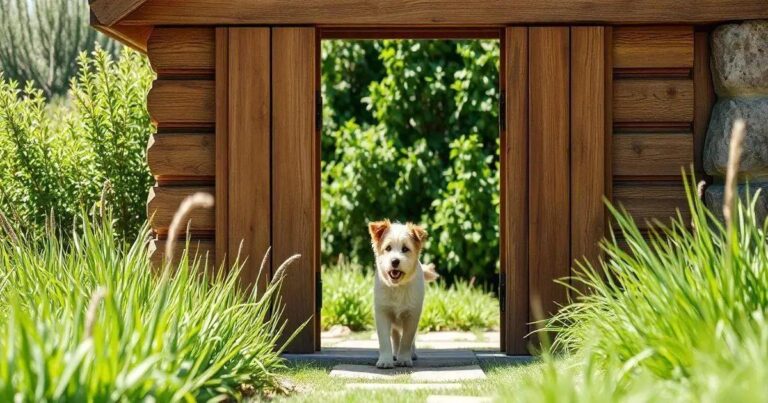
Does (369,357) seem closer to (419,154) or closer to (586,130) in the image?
(586,130)

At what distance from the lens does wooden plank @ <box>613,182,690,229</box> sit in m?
7.17

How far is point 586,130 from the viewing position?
7137 mm

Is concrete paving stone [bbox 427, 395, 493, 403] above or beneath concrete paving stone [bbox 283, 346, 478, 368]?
above

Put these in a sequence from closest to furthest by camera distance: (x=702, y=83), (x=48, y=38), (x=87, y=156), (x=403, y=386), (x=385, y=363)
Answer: (x=403, y=386), (x=385, y=363), (x=702, y=83), (x=87, y=156), (x=48, y=38)

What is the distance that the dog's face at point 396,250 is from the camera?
6.98m

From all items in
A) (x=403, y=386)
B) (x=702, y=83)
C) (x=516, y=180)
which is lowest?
(x=403, y=386)

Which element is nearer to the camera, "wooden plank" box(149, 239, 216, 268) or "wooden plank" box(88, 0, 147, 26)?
"wooden plank" box(88, 0, 147, 26)

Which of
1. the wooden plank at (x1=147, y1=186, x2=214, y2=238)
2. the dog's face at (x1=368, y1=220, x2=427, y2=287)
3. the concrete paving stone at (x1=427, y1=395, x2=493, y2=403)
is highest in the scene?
the wooden plank at (x1=147, y1=186, x2=214, y2=238)

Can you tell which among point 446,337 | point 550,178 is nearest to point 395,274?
point 550,178

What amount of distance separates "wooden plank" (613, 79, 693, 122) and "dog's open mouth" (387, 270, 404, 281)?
1.69 meters

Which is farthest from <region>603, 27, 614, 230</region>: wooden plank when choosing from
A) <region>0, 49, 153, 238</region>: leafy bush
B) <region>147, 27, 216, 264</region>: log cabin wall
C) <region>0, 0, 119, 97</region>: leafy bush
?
<region>0, 0, 119, 97</region>: leafy bush

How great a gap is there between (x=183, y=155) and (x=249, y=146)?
435 mm

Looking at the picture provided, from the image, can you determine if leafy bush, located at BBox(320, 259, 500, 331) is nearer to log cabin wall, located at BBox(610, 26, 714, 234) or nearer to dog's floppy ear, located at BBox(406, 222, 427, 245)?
dog's floppy ear, located at BBox(406, 222, 427, 245)

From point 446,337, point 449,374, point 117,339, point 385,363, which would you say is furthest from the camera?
point 446,337
